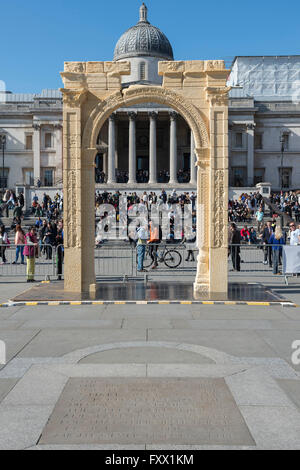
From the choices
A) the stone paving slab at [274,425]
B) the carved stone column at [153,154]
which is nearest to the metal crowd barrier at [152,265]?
the stone paving slab at [274,425]

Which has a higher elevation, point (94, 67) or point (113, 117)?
point (113, 117)

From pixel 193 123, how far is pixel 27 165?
50.0 meters

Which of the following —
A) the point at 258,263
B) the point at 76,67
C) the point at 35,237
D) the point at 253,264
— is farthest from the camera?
the point at 258,263

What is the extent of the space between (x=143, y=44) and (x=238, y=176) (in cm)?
2016

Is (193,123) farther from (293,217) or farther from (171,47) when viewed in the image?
(171,47)

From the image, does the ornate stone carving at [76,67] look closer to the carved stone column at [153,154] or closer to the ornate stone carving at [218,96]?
the ornate stone carving at [218,96]

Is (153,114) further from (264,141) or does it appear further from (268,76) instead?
(268,76)

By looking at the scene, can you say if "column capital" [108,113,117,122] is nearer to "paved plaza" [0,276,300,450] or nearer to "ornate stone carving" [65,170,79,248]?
"ornate stone carving" [65,170,79,248]

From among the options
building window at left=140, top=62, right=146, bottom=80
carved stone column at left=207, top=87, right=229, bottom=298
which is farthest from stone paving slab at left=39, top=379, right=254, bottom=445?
building window at left=140, top=62, right=146, bottom=80

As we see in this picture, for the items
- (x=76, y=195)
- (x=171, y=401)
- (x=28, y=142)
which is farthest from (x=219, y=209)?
(x=28, y=142)

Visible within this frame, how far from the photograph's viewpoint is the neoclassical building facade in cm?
5788

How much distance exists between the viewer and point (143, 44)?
6184 cm

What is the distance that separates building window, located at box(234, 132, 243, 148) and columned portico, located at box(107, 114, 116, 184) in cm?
1460

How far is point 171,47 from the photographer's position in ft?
214
